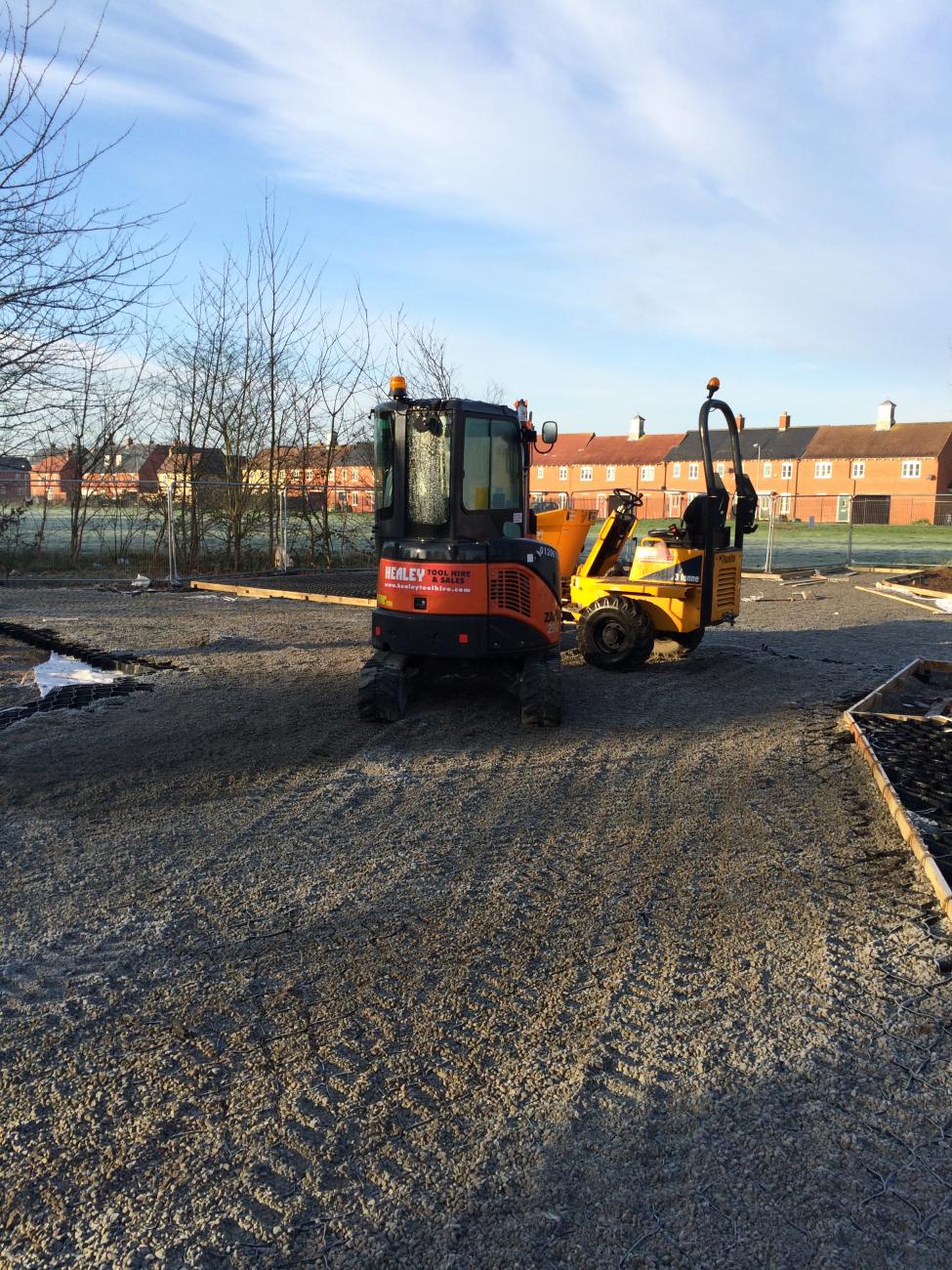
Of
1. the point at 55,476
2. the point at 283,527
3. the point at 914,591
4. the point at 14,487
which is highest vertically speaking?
the point at 55,476

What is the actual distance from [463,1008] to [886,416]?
6597 cm

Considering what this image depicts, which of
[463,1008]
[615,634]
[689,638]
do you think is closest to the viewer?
[463,1008]

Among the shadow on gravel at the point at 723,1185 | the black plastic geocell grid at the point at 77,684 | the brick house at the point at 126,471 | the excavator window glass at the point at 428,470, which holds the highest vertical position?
the brick house at the point at 126,471

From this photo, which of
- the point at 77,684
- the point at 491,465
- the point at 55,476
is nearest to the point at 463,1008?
the point at 491,465

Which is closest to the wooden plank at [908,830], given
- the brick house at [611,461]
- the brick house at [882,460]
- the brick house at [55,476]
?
the brick house at [55,476]

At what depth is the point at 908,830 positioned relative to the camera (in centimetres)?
531

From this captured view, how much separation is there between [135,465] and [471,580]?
17.9 meters

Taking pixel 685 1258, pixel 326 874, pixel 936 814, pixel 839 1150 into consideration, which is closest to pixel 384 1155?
pixel 685 1258

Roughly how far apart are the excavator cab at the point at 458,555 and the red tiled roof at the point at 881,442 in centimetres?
5829

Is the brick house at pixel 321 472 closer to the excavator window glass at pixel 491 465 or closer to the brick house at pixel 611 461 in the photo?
the excavator window glass at pixel 491 465

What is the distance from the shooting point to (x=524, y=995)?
147 inches

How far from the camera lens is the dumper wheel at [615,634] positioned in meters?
10.2

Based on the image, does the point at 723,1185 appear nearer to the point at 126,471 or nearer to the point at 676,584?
the point at 676,584

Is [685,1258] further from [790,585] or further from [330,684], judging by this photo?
[790,585]
